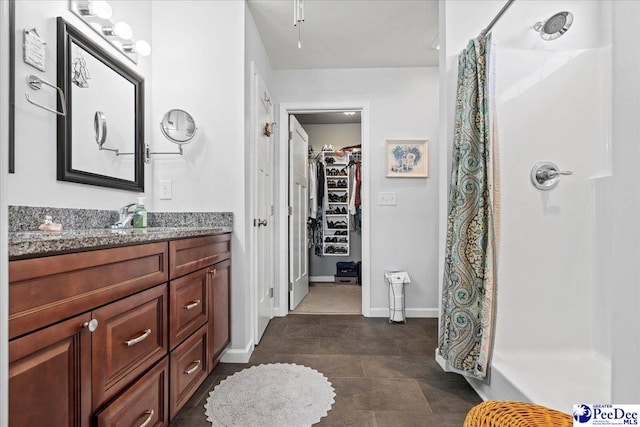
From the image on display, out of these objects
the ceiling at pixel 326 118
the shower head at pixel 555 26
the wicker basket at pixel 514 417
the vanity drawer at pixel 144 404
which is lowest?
the vanity drawer at pixel 144 404

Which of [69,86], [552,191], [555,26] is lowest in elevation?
[552,191]

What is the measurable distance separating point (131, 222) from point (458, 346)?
6.34 ft

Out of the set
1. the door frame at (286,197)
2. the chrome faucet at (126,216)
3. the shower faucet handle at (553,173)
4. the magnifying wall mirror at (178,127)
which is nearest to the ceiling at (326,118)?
the door frame at (286,197)

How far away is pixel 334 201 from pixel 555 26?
355cm

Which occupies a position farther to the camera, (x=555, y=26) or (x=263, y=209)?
(x=263, y=209)

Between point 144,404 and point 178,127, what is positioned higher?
→ point 178,127

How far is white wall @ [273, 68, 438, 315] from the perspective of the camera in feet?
10.6

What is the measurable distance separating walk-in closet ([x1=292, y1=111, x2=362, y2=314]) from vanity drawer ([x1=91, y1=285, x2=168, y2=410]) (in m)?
3.35

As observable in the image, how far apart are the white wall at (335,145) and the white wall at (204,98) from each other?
306cm

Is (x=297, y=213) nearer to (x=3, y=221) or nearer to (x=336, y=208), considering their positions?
(x=336, y=208)

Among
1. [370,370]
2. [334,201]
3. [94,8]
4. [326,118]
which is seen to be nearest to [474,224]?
[370,370]

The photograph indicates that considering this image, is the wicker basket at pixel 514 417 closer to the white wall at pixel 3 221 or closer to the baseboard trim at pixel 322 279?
the white wall at pixel 3 221

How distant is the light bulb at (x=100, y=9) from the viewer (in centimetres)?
159

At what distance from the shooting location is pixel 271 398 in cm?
173
